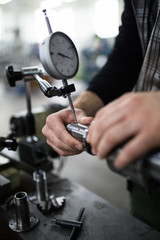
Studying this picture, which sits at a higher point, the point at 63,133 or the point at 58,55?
the point at 58,55

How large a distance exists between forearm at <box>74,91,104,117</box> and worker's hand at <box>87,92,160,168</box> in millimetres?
475

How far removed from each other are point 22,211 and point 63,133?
0.74 ft

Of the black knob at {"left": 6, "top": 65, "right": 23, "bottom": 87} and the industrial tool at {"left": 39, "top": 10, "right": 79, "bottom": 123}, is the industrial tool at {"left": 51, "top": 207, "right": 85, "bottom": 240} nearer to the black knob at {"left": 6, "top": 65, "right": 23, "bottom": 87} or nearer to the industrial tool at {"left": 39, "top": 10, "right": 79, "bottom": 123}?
the industrial tool at {"left": 39, "top": 10, "right": 79, "bottom": 123}

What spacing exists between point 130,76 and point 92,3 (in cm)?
880

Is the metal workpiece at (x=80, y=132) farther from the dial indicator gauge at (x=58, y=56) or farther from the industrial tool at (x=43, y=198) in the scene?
the industrial tool at (x=43, y=198)

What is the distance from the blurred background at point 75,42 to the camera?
2.16 m

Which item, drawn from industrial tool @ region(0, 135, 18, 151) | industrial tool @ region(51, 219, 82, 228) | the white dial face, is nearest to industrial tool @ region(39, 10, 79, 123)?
the white dial face

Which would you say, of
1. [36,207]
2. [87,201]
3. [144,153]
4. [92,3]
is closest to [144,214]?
[87,201]

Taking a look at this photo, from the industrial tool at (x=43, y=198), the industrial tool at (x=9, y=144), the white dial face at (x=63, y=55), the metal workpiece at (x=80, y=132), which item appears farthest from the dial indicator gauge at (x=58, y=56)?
the industrial tool at (x=43, y=198)

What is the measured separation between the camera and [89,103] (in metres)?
0.89

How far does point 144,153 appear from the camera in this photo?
13.5 inches

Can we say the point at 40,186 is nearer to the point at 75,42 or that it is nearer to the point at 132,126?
the point at 132,126

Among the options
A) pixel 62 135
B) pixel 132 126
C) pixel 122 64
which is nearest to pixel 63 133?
pixel 62 135

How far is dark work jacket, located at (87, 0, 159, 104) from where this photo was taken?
0.92 m
